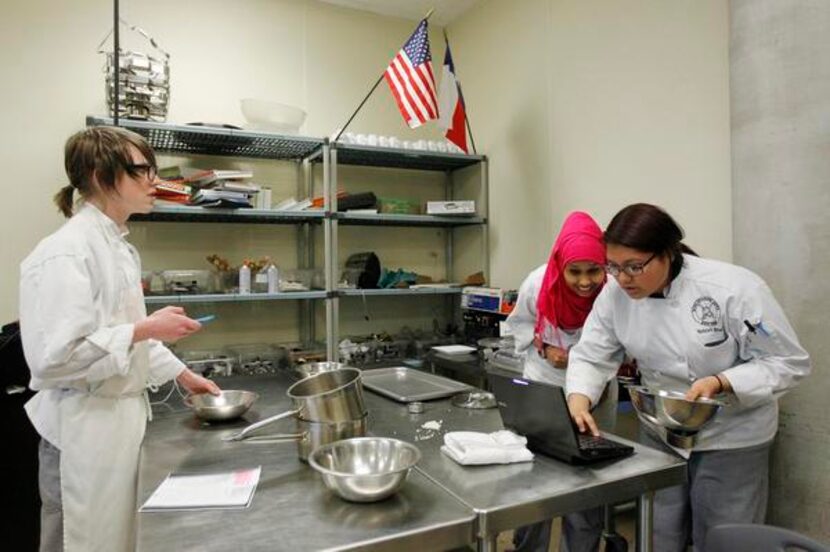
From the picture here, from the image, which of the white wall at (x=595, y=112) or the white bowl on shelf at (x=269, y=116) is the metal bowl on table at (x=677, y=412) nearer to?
the white wall at (x=595, y=112)

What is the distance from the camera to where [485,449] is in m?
1.26

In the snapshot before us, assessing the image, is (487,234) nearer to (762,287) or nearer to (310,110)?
(310,110)

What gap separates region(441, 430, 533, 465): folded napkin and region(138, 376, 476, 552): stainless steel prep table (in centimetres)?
12

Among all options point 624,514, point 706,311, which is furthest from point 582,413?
point 624,514

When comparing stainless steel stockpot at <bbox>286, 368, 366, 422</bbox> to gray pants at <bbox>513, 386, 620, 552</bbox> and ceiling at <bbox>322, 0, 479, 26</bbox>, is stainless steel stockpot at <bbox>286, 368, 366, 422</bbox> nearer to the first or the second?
gray pants at <bbox>513, 386, 620, 552</bbox>

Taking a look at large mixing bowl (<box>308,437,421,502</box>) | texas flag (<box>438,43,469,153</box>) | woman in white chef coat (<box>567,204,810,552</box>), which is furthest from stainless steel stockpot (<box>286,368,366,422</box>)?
texas flag (<box>438,43,469,153</box>)

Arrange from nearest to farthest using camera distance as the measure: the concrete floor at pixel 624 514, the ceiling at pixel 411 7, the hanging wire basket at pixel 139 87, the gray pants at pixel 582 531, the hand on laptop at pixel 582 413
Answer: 1. the hand on laptop at pixel 582 413
2. the gray pants at pixel 582 531
3. the concrete floor at pixel 624 514
4. the hanging wire basket at pixel 139 87
5. the ceiling at pixel 411 7

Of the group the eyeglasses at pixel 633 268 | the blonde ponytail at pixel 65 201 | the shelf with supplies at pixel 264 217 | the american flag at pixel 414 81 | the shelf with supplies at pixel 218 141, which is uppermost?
the american flag at pixel 414 81

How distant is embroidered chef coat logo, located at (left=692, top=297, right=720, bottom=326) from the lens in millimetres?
1516

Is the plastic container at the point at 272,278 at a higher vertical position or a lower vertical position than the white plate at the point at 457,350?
higher

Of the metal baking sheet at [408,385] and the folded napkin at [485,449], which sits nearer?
the folded napkin at [485,449]

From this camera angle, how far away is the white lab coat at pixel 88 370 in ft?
4.23

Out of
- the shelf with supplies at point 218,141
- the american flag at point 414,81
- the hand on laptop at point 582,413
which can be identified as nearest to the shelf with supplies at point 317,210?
the shelf with supplies at point 218,141

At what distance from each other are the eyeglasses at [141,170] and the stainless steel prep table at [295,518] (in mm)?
785
